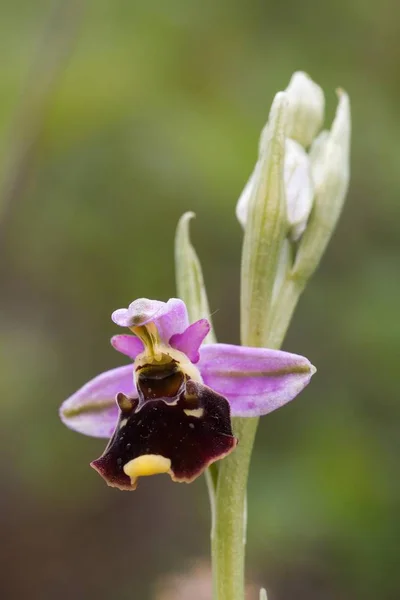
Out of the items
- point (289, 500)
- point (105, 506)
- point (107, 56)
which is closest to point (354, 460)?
point (289, 500)

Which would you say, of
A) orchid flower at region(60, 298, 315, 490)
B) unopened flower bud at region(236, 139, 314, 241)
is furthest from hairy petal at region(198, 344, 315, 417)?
unopened flower bud at region(236, 139, 314, 241)

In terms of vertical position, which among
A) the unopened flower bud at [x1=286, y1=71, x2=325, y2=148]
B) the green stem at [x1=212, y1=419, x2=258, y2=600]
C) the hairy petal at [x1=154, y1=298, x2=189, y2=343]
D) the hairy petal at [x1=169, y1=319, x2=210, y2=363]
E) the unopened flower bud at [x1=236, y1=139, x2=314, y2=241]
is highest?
the unopened flower bud at [x1=286, y1=71, x2=325, y2=148]

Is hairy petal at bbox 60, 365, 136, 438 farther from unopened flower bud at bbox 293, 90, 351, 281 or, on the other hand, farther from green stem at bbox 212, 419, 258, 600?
unopened flower bud at bbox 293, 90, 351, 281

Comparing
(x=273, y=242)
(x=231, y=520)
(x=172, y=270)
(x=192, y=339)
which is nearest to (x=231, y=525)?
(x=231, y=520)

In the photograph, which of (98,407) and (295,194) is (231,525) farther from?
(295,194)

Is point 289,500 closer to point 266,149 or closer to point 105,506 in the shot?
point 105,506

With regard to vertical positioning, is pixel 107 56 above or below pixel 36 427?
above
